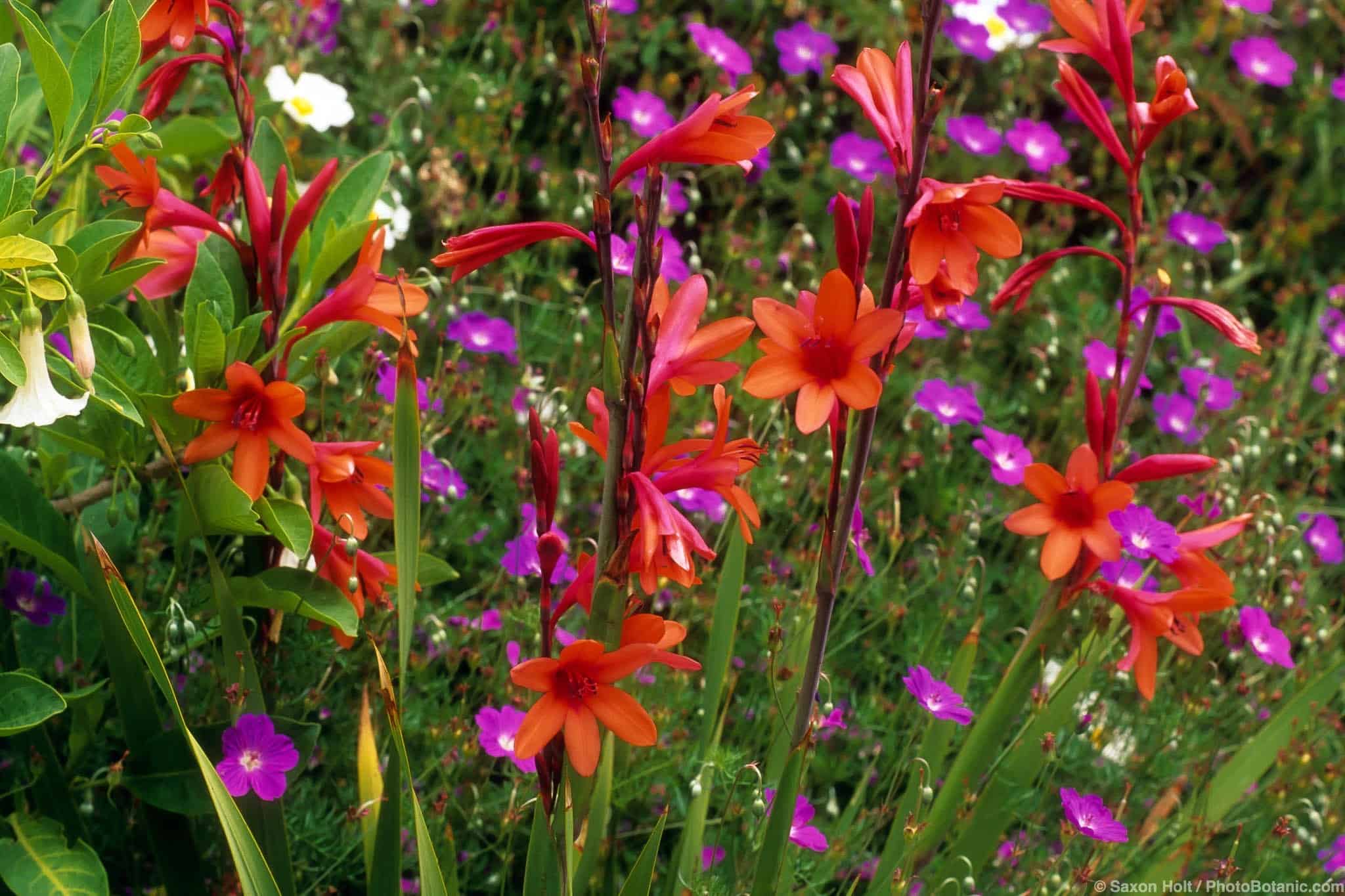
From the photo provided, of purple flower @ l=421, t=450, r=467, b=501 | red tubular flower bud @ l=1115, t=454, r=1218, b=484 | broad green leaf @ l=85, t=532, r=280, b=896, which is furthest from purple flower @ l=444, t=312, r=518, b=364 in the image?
red tubular flower bud @ l=1115, t=454, r=1218, b=484

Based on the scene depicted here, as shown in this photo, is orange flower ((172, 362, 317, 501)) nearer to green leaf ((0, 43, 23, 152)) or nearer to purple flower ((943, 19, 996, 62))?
green leaf ((0, 43, 23, 152))

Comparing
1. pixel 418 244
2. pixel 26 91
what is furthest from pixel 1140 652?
pixel 418 244

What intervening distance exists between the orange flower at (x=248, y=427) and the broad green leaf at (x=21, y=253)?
265 mm

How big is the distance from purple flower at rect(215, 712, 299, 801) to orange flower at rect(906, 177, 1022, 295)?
0.93m

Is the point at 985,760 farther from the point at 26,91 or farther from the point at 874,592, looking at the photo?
the point at 26,91

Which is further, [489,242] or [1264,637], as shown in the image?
[1264,637]

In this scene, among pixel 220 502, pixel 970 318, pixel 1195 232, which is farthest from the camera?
pixel 1195 232

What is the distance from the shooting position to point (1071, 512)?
5.22 feet

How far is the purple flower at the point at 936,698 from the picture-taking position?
163 cm

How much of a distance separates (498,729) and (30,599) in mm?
704

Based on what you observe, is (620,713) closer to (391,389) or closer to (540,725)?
(540,725)

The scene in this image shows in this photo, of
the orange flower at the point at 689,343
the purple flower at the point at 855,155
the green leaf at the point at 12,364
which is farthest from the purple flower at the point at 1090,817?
the purple flower at the point at 855,155

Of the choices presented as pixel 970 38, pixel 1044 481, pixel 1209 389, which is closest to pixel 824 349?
pixel 1044 481

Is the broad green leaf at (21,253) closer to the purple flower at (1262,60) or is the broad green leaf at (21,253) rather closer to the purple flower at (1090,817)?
the purple flower at (1090,817)
